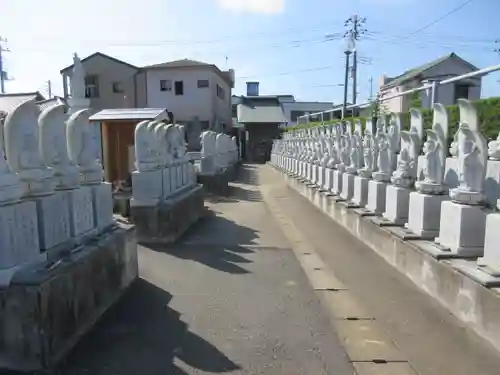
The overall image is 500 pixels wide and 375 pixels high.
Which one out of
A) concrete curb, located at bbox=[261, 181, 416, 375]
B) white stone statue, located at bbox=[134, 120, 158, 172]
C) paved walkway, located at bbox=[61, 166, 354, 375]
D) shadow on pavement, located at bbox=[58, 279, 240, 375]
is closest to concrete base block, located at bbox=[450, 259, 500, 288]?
concrete curb, located at bbox=[261, 181, 416, 375]

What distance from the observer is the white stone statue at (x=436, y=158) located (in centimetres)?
532

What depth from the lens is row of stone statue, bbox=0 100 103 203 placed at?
10.5 feet

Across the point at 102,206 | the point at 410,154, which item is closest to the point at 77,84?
the point at 102,206

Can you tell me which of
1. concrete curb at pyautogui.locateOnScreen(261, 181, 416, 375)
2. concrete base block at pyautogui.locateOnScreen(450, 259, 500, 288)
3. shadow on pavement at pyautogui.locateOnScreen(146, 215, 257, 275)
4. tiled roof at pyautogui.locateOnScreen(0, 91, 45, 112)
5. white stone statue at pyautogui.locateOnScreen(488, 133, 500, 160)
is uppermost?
tiled roof at pyautogui.locateOnScreen(0, 91, 45, 112)

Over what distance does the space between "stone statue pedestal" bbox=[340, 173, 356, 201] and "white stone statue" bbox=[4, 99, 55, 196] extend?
6667 millimetres

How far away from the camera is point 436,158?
5332 millimetres

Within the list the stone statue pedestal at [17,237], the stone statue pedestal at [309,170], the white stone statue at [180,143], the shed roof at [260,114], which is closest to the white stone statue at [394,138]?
the white stone statue at [180,143]

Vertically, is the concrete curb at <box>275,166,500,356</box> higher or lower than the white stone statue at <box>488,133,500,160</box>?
lower

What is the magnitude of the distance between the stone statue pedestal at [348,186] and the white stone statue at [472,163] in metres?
4.40

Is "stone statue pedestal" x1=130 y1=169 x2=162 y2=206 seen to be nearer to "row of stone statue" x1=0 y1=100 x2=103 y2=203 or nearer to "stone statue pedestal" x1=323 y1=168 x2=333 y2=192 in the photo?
"row of stone statue" x1=0 y1=100 x2=103 y2=203

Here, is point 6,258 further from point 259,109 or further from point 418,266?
point 259,109

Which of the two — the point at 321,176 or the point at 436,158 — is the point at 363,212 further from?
the point at 321,176

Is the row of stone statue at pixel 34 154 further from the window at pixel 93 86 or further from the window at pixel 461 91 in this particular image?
the window at pixel 93 86

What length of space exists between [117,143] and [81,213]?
7395mm
